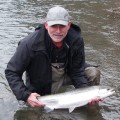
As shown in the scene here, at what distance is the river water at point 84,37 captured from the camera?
593 centimetres

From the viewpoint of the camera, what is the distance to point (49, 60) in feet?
18.1

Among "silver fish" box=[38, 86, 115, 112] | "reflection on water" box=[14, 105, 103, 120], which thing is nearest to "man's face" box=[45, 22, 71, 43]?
"silver fish" box=[38, 86, 115, 112]

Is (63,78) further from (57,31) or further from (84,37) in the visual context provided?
(84,37)

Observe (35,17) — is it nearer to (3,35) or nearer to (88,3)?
(3,35)

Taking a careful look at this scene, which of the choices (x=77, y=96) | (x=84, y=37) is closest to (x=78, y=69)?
(x=77, y=96)

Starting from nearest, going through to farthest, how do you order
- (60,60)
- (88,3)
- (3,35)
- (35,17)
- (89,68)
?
1. (60,60)
2. (89,68)
3. (3,35)
4. (35,17)
5. (88,3)

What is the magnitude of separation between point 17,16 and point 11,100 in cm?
717

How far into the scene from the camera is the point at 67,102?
209 inches

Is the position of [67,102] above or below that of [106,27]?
above

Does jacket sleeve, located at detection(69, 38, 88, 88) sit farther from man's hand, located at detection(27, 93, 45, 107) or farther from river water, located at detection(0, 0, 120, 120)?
man's hand, located at detection(27, 93, 45, 107)

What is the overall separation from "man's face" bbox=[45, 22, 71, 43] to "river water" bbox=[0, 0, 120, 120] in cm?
132

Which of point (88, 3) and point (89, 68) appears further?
point (88, 3)

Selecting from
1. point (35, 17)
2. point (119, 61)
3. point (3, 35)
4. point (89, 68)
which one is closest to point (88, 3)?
point (35, 17)

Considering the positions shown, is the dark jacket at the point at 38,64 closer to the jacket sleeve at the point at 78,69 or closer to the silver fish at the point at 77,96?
the jacket sleeve at the point at 78,69
